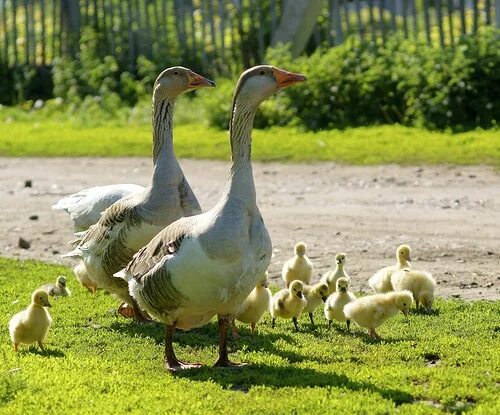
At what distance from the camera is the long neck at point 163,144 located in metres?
9.31

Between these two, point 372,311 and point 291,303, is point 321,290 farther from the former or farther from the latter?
point 372,311

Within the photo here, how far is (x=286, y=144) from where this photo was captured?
1886 cm

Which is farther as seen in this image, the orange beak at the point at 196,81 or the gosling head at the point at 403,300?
the orange beak at the point at 196,81

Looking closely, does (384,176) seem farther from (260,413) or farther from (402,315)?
(260,413)

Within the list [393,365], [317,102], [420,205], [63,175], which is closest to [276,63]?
[317,102]

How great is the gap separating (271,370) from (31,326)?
5.85 ft

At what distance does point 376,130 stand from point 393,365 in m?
11.4

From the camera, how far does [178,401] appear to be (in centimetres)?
722

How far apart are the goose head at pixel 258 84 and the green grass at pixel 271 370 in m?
1.80

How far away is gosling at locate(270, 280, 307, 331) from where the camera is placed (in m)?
9.27

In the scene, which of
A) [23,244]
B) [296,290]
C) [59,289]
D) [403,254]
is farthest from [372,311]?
[23,244]

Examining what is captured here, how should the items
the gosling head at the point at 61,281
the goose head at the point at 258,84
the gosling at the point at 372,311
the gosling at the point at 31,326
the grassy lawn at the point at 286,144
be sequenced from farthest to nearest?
the grassy lawn at the point at 286,144 → the gosling head at the point at 61,281 → the gosling at the point at 372,311 → the gosling at the point at 31,326 → the goose head at the point at 258,84

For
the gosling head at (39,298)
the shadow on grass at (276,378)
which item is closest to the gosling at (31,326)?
the gosling head at (39,298)

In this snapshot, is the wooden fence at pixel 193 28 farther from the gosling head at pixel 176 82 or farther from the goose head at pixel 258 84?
the goose head at pixel 258 84
